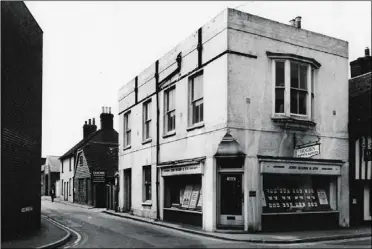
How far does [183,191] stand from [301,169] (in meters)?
5.19

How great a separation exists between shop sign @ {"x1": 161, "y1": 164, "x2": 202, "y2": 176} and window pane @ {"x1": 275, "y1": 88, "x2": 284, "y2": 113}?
3552mm

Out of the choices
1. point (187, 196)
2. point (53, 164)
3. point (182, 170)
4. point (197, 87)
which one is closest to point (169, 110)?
point (197, 87)

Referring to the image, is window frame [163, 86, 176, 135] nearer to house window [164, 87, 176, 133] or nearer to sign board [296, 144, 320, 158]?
house window [164, 87, 176, 133]

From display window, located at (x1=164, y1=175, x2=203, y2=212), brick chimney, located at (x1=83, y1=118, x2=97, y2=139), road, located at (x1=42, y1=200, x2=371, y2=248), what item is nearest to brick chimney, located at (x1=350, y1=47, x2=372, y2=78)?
display window, located at (x1=164, y1=175, x2=203, y2=212)

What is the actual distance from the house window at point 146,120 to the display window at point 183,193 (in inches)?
140

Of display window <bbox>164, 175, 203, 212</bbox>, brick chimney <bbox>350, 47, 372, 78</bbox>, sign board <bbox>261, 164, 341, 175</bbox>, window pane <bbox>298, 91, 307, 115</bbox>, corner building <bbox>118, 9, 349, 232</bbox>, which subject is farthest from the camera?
brick chimney <bbox>350, 47, 372, 78</bbox>

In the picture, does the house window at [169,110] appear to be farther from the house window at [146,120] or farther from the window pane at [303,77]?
the window pane at [303,77]

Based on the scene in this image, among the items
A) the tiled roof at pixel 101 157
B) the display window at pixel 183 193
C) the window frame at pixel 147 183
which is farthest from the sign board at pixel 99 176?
the display window at pixel 183 193

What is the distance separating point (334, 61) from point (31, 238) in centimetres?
1276

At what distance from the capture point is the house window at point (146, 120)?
2269 cm

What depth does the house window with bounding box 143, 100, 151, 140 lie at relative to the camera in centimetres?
2269

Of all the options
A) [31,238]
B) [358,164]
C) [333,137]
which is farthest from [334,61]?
[31,238]

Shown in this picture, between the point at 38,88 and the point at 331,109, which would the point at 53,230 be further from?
the point at 331,109

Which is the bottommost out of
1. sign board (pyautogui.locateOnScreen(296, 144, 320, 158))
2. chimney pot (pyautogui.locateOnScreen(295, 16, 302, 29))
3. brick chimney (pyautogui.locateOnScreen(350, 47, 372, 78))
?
sign board (pyautogui.locateOnScreen(296, 144, 320, 158))
